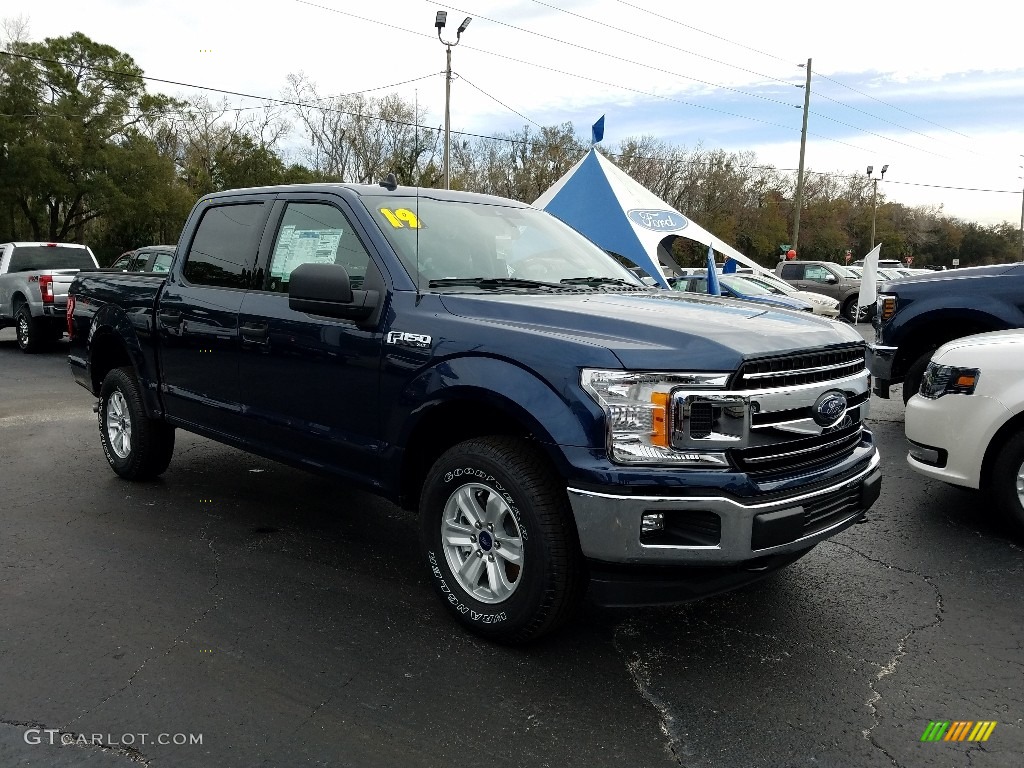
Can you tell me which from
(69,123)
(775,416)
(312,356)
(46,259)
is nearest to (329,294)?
(312,356)

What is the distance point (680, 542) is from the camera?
9.60 feet

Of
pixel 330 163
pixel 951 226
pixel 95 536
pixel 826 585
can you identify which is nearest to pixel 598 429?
pixel 826 585

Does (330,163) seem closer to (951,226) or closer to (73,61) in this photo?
(73,61)

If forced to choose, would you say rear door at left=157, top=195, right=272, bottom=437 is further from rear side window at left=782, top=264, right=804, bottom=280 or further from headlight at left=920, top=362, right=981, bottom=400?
rear side window at left=782, top=264, right=804, bottom=280

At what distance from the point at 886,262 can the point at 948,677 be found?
37.9 meters

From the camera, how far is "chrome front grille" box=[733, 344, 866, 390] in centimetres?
297

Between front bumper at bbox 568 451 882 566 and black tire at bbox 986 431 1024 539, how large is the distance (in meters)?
2.35

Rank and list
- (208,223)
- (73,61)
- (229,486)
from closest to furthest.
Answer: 1. (208,223)
2. (229,486)
3. (73,61)

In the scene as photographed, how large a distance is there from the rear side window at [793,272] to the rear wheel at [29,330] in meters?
22.3

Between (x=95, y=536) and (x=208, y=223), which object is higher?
(x=208, y=223)

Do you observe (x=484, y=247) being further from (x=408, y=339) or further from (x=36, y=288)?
(x=36, y=288)

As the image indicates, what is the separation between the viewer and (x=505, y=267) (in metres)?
4.16

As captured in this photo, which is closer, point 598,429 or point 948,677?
point 598,429

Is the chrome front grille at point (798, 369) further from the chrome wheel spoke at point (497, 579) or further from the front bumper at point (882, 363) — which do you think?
the front bumper at point (882, 363)
